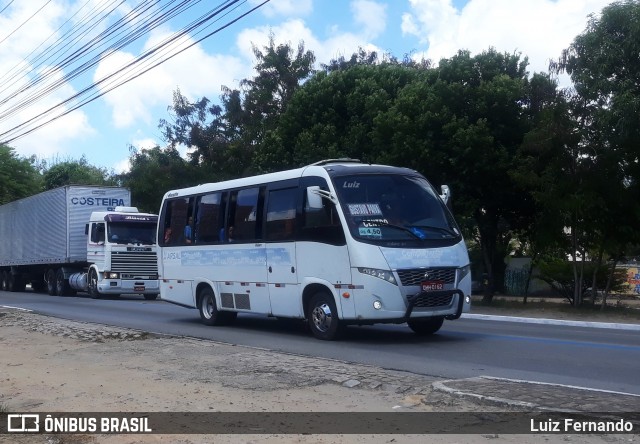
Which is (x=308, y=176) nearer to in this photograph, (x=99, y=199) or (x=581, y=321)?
(x=581, y=321)

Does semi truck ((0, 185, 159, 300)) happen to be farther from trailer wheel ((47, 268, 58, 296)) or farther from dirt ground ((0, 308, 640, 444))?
dirt ground ((0, 308, 640, 444))

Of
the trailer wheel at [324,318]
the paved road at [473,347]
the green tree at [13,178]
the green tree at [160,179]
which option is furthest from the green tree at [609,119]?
the green tree at [13,178]

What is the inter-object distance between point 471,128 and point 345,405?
17.6m

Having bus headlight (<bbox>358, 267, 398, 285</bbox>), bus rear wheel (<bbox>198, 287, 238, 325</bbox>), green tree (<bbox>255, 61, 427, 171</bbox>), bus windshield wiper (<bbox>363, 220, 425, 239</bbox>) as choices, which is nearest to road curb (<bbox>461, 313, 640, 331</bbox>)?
bus rear wheel (<bbox>198, 287, 238, 325</bbox>)

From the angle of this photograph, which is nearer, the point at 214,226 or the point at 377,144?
the point at 214,226

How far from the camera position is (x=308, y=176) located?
14.8 m

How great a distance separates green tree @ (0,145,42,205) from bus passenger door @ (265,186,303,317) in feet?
135

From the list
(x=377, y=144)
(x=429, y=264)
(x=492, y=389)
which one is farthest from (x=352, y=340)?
(x=377, y=144)

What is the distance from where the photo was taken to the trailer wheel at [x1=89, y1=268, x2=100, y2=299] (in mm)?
30516

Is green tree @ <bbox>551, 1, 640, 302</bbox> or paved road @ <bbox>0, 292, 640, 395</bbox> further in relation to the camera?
green tree @ <bbox>551, 1, 640, 302</bbox>

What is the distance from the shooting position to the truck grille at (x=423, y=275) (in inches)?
526

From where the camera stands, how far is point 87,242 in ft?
103

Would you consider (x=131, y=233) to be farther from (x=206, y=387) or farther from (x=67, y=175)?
(x=67, y=175)

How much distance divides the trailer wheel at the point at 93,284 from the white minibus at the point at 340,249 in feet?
47.5
